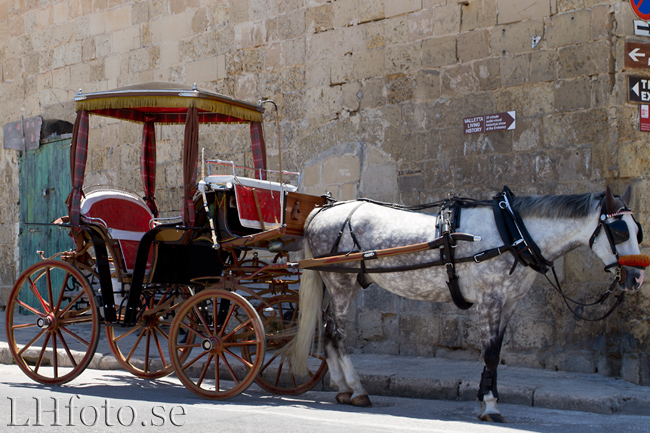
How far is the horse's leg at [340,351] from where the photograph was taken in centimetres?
584

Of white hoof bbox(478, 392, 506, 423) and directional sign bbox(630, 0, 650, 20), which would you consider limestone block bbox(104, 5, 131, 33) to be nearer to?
directional sign bbox(630, 0, 650, 20)

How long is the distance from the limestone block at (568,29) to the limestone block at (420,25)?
1.28m

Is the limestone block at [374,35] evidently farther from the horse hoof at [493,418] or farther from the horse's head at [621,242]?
the horse hoof at [493,418]

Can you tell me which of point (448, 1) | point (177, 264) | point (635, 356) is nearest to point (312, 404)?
point (177, 264)

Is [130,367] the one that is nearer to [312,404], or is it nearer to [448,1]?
[312,404]

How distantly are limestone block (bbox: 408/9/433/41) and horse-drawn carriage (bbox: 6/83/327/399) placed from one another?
2061 millimetres

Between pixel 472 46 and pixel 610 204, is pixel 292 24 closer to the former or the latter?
pixel 472 46

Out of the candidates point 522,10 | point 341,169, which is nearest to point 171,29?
point 341,169

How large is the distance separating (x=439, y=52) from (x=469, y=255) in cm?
319

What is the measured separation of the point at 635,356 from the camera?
6.54m

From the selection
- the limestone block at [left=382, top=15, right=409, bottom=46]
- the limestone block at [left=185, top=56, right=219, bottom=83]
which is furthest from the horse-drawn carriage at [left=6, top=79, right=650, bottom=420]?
the limestone block at [left=185, top=56, right=219, bottom=83]

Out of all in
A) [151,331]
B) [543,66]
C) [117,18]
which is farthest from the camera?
[117,18]

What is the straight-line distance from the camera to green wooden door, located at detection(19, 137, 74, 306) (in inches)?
447

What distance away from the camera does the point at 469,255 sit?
212 inches
